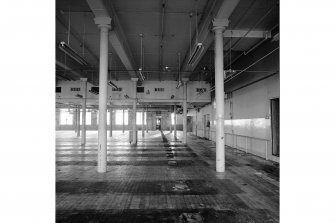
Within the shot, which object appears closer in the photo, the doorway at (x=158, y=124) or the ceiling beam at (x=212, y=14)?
the ceiling beam at (x=212, y=14)

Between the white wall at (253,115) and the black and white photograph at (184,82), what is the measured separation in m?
0.07

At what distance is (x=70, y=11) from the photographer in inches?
257

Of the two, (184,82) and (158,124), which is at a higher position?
(184,82)

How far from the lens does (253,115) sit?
32.0 feet

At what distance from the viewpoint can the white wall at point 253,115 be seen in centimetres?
847

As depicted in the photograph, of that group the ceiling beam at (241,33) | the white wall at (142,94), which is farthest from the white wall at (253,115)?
the white wall at (142,94)

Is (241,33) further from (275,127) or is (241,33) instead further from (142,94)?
(142,94)

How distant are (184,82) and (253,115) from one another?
6083 mm

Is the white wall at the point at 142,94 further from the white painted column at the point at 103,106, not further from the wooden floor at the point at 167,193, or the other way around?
the white painted column at the point at 103,106

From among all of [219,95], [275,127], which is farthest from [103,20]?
[275,127]
